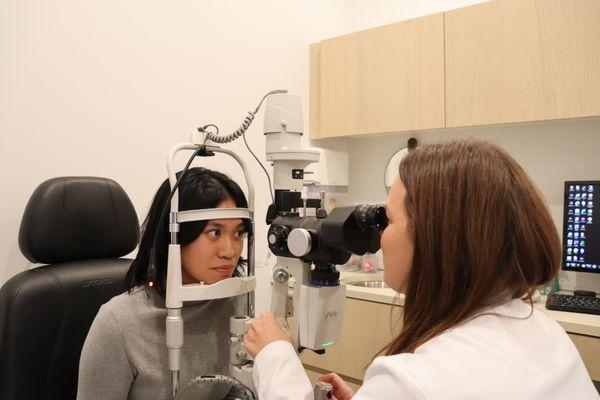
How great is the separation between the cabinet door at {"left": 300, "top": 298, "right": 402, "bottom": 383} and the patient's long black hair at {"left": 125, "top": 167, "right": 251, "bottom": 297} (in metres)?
1.15

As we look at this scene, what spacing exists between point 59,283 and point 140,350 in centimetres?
32

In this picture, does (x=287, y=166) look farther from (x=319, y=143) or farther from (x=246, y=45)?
(x=319, y=143)

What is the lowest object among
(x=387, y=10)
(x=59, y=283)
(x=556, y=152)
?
(x=59, y=283)

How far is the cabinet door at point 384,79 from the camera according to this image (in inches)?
90.7

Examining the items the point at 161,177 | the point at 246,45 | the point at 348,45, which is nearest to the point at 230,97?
the point at 246,45

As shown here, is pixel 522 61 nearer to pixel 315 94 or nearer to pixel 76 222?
pixel 315 94

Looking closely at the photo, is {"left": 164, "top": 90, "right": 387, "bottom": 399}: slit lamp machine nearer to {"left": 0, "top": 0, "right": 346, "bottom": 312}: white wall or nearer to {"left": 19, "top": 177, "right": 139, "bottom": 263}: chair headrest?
{"left": 19, "top": 177, "right": 139, "bottom": 263}: chair headrest

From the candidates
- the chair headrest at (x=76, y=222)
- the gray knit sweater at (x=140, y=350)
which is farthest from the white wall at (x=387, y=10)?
the gray knit sweater at (x=140, y=350)

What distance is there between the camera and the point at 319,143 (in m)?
2.82

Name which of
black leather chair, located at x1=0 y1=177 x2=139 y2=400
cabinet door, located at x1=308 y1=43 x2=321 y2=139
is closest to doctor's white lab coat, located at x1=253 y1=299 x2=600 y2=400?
black leather chair, located at x1=0 y1=177 x2=139 y2=400

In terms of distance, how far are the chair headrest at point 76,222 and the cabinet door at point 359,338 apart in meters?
1.18

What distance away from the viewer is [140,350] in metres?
1.12

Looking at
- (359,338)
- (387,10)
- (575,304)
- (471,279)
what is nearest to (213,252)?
(471,279)

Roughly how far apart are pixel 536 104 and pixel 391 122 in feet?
2.30
